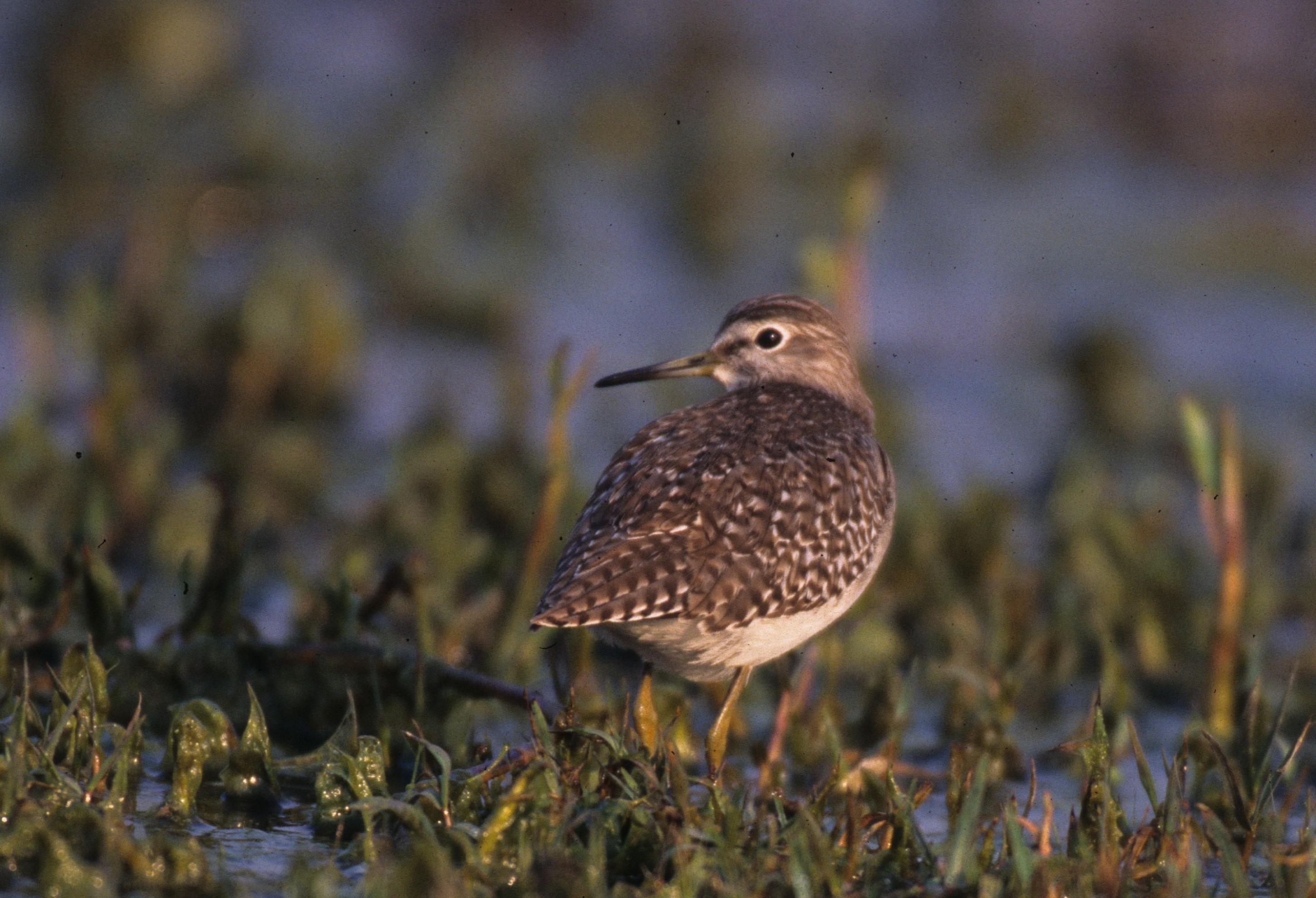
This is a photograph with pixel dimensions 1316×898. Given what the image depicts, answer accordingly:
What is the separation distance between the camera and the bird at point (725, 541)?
5281 millimetres

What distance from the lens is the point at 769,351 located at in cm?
695

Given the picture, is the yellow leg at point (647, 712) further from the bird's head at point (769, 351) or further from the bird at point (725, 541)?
the bird's head at point (769, 351)

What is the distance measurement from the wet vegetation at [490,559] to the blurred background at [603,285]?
0.14 feet

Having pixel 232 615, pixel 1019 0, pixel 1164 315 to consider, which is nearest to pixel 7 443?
pixel 232 615

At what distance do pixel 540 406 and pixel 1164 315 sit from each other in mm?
4713

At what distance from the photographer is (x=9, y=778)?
430 cm

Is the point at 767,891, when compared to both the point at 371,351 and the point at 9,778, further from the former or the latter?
the point at 371,351

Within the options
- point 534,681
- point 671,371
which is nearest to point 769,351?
point 671,371

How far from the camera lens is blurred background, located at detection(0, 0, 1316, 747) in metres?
7.40

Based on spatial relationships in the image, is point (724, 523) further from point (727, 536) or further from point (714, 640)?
point (714, 640)

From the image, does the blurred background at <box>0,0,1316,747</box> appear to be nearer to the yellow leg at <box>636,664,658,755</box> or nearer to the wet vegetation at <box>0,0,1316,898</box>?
the wet vegetation at <box>0,0,1316,898</box>

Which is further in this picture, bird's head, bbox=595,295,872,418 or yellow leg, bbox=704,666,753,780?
bird's head, bbox=595,295,872,418

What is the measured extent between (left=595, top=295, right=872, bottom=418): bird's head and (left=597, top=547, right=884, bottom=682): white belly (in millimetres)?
1336

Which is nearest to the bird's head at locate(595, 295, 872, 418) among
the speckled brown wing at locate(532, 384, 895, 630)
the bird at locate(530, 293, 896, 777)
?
the bird at locate(530, 293, 896, 777)
